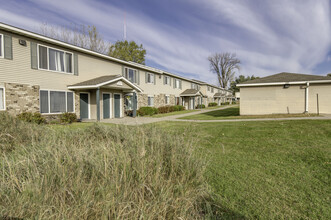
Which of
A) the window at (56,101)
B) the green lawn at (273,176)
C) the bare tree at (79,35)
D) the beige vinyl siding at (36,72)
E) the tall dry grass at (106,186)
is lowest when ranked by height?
the green lawn at (273,176)

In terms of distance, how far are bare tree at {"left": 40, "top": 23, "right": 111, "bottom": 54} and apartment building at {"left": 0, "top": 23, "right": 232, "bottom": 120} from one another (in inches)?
519

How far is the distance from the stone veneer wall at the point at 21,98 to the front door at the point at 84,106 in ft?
10.5

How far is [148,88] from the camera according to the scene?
68.8 feet

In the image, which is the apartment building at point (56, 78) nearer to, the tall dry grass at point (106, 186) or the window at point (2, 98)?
the window at point (2, 98)

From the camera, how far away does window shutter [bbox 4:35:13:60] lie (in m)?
9.43

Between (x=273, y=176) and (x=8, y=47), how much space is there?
13.5m

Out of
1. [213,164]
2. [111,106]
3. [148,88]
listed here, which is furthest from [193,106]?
[213,164]

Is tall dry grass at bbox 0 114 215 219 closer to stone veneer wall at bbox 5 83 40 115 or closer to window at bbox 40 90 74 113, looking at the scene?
stone veneer wall at bbox 5 83 40 115

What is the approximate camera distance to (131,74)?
1867 centimetres

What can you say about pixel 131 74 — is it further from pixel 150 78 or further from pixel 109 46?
pixel 109 46

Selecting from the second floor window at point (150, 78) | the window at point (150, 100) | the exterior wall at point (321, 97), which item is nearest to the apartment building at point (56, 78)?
the second floor window at point (150, 78)

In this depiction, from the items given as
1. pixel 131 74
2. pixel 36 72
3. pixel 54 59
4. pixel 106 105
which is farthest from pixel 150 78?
pixel 36 72

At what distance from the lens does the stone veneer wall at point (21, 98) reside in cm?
962

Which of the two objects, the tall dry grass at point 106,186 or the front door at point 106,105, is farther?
the front door at point 106,105
